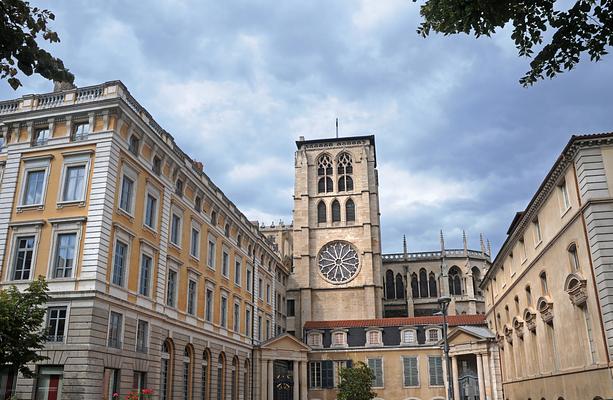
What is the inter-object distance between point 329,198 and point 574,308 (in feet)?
148

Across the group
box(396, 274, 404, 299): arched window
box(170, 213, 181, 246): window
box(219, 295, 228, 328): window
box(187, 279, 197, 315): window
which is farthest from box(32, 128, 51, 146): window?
box(396, 274, 404, 299): arched window

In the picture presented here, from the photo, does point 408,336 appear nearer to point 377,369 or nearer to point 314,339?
point 377,369

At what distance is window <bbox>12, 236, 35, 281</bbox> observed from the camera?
80.1ft

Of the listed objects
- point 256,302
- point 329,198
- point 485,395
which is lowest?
point 485,395

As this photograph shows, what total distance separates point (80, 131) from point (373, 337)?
3381 cm

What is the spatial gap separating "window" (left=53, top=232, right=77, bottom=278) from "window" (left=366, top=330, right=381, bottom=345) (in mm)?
32975

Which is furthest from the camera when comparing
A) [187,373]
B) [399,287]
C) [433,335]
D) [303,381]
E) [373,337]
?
[399,287]

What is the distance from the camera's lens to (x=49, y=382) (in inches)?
890

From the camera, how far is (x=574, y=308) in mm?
22422

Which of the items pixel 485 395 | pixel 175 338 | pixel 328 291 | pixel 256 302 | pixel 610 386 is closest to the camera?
pixel 610 386

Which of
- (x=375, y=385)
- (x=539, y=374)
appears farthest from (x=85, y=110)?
(x=375, y=385)

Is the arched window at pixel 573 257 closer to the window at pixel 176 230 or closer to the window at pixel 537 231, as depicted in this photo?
the window at pixel 537 231

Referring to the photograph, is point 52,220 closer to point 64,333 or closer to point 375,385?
point 64,333

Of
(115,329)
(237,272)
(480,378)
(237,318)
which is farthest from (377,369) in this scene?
(115,329)
